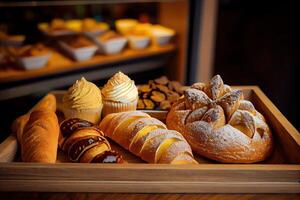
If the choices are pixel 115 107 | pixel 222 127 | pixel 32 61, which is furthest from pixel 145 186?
pixel 32 61

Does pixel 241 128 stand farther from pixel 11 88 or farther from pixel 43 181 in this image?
pixel 11 88

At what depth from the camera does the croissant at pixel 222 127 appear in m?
1.13

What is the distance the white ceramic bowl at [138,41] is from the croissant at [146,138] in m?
1.72

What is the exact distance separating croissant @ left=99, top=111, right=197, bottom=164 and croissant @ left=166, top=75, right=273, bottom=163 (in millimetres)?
66

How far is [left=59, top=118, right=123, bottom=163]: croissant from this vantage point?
105 cm

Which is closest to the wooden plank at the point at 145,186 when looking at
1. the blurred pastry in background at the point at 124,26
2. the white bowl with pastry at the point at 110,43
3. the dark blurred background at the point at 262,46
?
the white bowl with pastry at the point at 110,43

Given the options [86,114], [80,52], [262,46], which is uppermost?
[86,114]

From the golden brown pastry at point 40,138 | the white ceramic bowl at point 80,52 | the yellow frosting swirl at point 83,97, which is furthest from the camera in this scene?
the white ceramic bowl at point 80,52

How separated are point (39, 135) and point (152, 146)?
365mm

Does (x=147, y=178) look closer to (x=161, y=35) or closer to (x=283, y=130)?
(x=283, y=130)

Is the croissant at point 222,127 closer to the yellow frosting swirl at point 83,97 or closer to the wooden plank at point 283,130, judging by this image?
the wooden plank at point 283,130

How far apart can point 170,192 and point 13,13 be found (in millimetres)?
2507

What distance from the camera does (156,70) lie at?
314 centimetres

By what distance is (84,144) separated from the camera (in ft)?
3.58
